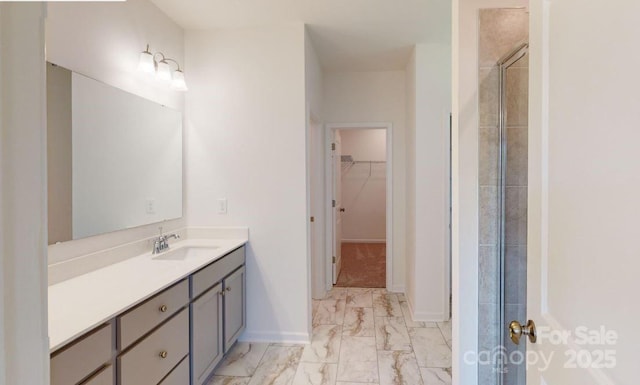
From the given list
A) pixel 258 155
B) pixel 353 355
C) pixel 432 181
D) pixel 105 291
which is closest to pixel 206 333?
pixel 105 291

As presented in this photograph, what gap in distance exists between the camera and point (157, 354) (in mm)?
1510

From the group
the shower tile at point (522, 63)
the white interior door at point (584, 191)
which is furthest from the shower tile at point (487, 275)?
the shower tile at point (522, 63)

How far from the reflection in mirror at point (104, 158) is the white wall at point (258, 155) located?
0.87 ft

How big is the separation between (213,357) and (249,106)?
184 centimetres

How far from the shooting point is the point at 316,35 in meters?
2.80

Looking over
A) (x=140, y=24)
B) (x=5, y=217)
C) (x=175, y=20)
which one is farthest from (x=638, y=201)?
(x=175, y=20)

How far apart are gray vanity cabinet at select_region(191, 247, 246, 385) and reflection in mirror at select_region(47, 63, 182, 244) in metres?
0.60

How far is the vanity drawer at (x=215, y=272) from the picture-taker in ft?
6.11

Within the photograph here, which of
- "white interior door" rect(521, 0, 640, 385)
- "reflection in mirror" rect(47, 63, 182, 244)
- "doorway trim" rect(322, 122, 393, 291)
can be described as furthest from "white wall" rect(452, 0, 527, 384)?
"doorway trim" rect(322, 122, 393, 291)

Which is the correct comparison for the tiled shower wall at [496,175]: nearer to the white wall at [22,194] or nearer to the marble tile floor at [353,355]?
the marble tile floor at [353,355]

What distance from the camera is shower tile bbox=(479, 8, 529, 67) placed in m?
1.56

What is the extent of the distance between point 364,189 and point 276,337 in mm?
4669

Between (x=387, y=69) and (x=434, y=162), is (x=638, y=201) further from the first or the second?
(x=387, y=69)

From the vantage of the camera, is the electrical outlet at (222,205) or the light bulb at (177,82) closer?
the light bulb at (177,82)
